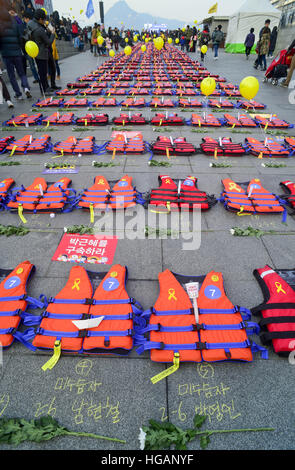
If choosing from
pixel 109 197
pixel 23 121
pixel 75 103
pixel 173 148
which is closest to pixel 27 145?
pixel 23 121

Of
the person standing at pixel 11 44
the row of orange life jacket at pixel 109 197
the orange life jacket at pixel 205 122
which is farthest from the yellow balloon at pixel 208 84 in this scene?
the person standing at pixel 11 44

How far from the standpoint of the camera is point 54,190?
16.3 feet

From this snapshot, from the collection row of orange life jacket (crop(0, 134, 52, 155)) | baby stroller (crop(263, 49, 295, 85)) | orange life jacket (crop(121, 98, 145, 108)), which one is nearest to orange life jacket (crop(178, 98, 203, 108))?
orange life jacket (crop(121, 98, 145, 108))

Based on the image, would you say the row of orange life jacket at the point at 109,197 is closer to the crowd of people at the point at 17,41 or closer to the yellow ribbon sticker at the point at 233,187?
the yellow ribbon sticker at the point at 233,187

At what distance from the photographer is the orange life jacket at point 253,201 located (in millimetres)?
4621

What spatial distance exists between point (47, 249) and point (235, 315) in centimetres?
287

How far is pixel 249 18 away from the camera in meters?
23.8

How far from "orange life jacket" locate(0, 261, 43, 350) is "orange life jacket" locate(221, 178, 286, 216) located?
140 inches

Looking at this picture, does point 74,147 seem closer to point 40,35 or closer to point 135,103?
point 135,103

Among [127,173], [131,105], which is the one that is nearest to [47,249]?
[127,173]

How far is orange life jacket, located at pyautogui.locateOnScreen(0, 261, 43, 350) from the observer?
8.86ft

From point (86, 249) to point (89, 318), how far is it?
54.4 inches

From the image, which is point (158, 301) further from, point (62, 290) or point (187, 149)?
point (187, 149)

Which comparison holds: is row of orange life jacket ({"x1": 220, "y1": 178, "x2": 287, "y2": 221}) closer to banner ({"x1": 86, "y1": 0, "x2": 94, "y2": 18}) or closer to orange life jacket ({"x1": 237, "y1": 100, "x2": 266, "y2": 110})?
orange life jacket ({"x1": 237, "y1": 100, "x2": 266, "y2": 110})
